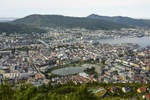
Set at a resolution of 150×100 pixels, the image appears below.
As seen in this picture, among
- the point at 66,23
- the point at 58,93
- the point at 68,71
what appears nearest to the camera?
the point at 58,93

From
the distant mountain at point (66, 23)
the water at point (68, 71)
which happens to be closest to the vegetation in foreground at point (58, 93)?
the water at point (68, 71)

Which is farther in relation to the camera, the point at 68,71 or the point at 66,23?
the point at 66,23

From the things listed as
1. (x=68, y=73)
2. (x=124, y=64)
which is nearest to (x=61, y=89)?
(x=68, y=73)

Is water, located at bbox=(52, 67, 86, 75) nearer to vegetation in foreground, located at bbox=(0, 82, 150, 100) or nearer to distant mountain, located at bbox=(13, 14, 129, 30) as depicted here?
vegetation in foreground, located at bbox=(0, 82, 150, 100)

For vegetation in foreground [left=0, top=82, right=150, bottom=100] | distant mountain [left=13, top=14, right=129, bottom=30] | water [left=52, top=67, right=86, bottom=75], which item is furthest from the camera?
distant mountain [left=13, top=14, right=129, bottom=30]

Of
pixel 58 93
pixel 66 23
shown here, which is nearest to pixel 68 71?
pixel 58 93

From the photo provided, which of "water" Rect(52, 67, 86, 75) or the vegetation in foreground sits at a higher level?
the vegetation in foreground

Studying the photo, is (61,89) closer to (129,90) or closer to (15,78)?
(129,90)

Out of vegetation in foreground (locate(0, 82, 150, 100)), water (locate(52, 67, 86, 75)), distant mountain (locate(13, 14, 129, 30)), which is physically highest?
distant mountain (locate(13, 14, 129, 30))

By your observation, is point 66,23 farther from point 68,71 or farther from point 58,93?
point 58,93

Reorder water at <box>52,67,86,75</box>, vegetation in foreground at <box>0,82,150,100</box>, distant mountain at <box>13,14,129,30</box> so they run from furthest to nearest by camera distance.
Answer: distant mountain at <box>13,14,129,30</box>
water at <box>52,67,86,75</box>
vegetation in foreground at <box>0,82,150,100</box>

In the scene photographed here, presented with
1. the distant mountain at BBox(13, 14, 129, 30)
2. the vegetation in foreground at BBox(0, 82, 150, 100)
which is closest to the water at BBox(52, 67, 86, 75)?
the vegetation in foreground at BBox(0, 82, 150, 100)
